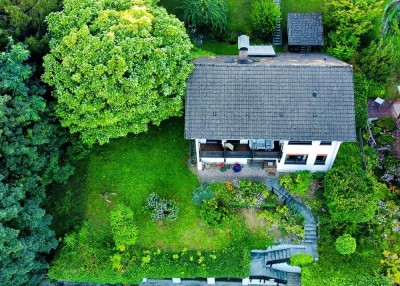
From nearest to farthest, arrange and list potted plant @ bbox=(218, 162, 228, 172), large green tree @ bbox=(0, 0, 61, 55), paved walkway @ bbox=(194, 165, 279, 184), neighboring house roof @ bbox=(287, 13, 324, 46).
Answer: large green tree @ bbox=(0, 0, 61, 55) → paved walkway @ bbox=(194, 165, 279, 184) → potted plant @ bbox=(218, 162, 228, 172) → neighboring house roof @ bbox=(287, 13, 324, 46)

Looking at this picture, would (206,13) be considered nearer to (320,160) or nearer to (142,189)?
(320,160)

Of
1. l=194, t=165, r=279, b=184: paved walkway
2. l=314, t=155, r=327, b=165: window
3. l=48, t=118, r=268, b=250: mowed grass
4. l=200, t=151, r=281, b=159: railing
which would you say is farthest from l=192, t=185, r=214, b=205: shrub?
l=314, t=155, r=327, b=165: window

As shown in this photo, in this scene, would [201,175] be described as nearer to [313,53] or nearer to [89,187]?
[89,187]

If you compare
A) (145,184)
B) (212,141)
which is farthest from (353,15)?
(145,184)

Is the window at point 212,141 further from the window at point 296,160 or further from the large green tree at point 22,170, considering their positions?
the large green tree at point 22,170

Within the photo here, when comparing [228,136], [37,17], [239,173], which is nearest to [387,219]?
[239,173]

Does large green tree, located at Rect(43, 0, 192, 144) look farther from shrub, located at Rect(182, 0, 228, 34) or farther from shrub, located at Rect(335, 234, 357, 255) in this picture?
shrub, located at Rect(335, 234, 357, 255)
